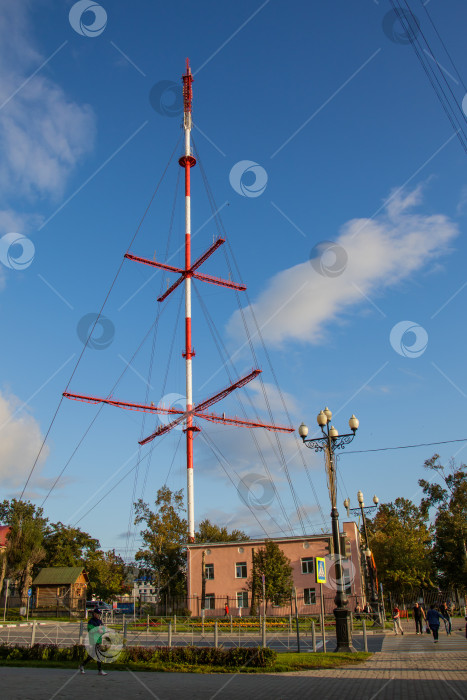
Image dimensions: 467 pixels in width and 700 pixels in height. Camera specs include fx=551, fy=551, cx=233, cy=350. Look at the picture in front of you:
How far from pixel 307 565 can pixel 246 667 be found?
96.1ft

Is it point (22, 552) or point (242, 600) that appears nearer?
point (242, 600)

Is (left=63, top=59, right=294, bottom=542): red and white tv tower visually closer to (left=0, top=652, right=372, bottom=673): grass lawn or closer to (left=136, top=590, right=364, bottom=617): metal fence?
(left=136, top=590, right=364, bottom=617): metal fence

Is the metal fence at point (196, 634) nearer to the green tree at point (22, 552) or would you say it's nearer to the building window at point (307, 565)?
the building window at point (307, 565)

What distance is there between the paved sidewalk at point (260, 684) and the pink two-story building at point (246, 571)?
2715 centimetres

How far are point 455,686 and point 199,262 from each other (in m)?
41.9

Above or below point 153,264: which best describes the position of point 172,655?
below

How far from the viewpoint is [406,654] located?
14867 millimetres

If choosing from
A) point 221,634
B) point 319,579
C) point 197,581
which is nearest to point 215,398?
point 197,581

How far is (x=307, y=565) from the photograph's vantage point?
40.1 metres

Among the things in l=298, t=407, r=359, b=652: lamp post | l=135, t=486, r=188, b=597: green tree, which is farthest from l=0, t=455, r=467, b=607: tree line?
l=298, t=407, r=359, b=652: lamp post

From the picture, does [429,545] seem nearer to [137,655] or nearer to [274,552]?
[274,552]

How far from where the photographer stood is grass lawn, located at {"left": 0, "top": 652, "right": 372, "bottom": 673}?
40.3ft

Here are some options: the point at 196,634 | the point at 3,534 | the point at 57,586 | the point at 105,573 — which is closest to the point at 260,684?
the point at 196,634

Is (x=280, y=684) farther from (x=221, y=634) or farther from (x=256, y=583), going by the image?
(x=256, y=583)
